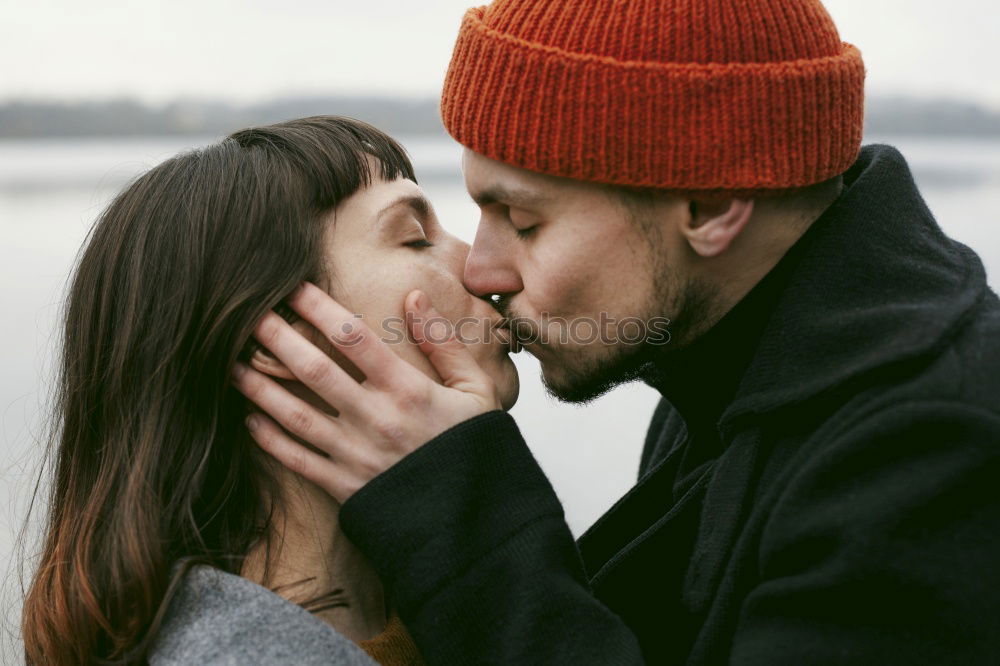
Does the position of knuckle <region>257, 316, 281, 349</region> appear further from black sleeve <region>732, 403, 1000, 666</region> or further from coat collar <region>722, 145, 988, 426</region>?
A: black sleeve <region>732, 403, 1000, 666</region>

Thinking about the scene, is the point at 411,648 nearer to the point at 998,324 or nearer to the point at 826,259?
the point at 826,259

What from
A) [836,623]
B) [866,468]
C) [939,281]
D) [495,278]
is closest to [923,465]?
[866,468]

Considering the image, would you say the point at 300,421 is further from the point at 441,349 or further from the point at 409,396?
the point at 441,349

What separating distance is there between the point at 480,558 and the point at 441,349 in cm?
47

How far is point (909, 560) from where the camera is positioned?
131 cm

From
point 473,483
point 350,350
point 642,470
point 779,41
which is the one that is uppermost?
point 779,41

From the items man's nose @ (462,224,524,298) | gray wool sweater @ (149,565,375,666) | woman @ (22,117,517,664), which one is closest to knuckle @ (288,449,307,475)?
woman @ (22,117,517,664)

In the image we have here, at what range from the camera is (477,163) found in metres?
1.85

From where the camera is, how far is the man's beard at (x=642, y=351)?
1828 millimetres

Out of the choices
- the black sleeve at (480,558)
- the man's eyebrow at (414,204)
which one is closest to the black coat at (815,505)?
the black sleeve at (480,558)

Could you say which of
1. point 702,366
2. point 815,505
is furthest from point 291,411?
point 815,505

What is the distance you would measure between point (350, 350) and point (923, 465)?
97 cm

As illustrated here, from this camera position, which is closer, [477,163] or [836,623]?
[836,623]

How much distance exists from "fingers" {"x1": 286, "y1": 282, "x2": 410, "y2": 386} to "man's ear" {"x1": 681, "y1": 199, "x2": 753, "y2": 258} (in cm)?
58
